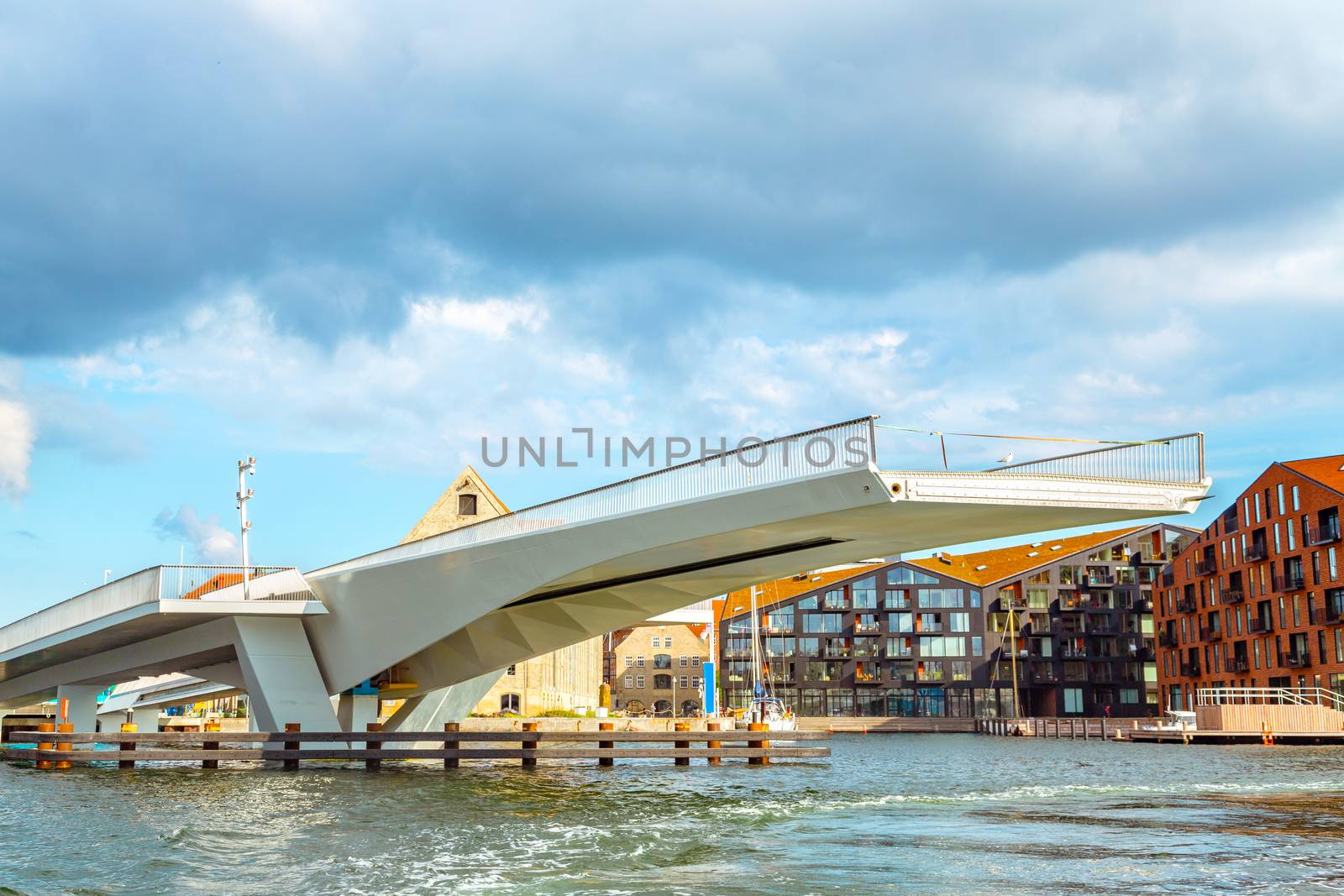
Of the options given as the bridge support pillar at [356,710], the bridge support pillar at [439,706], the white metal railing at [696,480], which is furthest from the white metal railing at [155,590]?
the bridge support pillar at [439,706]

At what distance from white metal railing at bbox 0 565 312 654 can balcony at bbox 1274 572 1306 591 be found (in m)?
65.5

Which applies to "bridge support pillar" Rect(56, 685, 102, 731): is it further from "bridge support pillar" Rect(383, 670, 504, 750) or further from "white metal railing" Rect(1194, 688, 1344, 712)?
"white metal railing" Rect(1194, 688, 1344, 712)

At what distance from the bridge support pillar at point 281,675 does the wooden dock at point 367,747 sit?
2.18 ft

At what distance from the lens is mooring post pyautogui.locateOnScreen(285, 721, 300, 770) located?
31.5 metres

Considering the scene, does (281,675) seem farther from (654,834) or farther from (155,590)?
(654,834)

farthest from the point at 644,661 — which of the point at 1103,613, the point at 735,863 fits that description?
the point at 735,863

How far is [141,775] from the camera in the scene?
104 ft

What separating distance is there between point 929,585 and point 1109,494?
90139mm

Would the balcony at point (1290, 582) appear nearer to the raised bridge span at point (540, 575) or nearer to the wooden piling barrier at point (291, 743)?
the raised bridge span at point (540, 575)

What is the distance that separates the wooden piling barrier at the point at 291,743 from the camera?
31469mm

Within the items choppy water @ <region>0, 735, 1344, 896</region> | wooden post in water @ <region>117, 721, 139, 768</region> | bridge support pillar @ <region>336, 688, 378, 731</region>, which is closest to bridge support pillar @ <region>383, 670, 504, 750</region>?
bridge support pillar @ <region>336, 688, 378, 731</region>

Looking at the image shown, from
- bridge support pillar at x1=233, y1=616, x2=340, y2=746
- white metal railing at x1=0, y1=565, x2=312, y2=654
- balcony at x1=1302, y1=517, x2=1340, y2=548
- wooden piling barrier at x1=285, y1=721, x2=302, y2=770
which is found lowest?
wooden piling barrier at x1=285, y1=721, x2=302, y2=770

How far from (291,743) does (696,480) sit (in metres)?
14.0

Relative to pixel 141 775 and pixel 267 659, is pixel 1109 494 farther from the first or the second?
pixel 141 775
